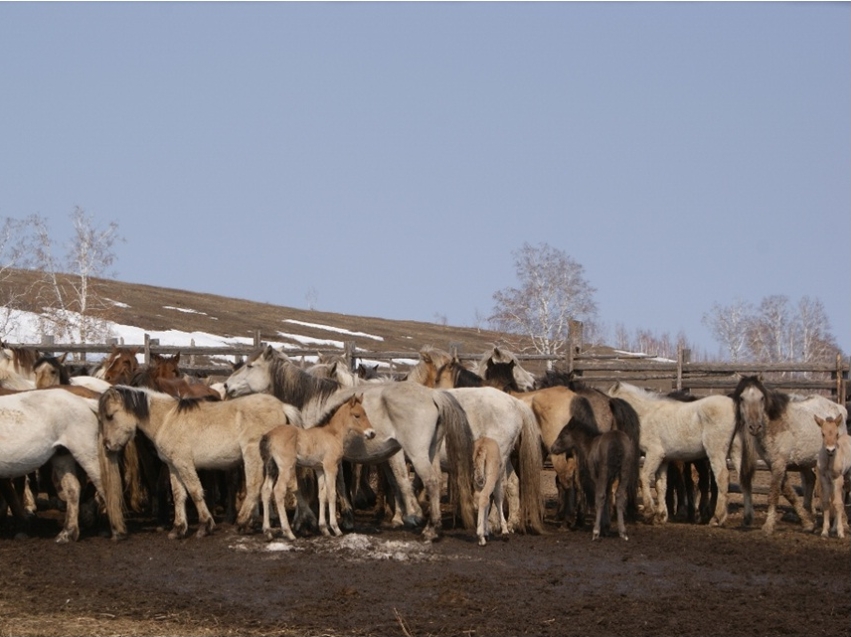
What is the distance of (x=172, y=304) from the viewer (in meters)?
63.6

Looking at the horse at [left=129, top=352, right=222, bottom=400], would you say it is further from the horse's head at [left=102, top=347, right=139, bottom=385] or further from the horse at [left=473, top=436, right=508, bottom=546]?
the horse at [left=473, top=436, right=508, bottom=546]

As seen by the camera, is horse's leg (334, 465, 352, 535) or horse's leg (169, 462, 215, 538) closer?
horse's leg (169, 462, 215, 538)

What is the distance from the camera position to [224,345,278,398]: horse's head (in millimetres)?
14070

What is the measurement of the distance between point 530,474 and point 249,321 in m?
49.9

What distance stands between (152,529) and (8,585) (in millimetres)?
3350

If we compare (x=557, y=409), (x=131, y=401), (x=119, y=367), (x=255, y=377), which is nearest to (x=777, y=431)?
(x=557, y=409)

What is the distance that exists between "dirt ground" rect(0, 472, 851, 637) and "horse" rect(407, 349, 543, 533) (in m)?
0.43

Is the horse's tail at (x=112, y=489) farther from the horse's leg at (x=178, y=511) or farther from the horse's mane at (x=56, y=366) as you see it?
the horse's mane at (x=56, y=366)

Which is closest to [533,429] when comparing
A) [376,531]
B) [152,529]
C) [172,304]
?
[376,531]

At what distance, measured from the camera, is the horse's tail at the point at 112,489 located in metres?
11.9

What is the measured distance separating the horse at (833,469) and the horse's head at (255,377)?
21.9 feet

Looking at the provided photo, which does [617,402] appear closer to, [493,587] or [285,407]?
[285,407]

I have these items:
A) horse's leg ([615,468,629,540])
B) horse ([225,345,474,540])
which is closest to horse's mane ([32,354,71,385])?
horse ([225,345,474,540])

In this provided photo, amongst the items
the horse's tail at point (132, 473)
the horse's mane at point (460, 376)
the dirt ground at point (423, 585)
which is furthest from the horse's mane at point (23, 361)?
the horse's mane at point (460, 376)
